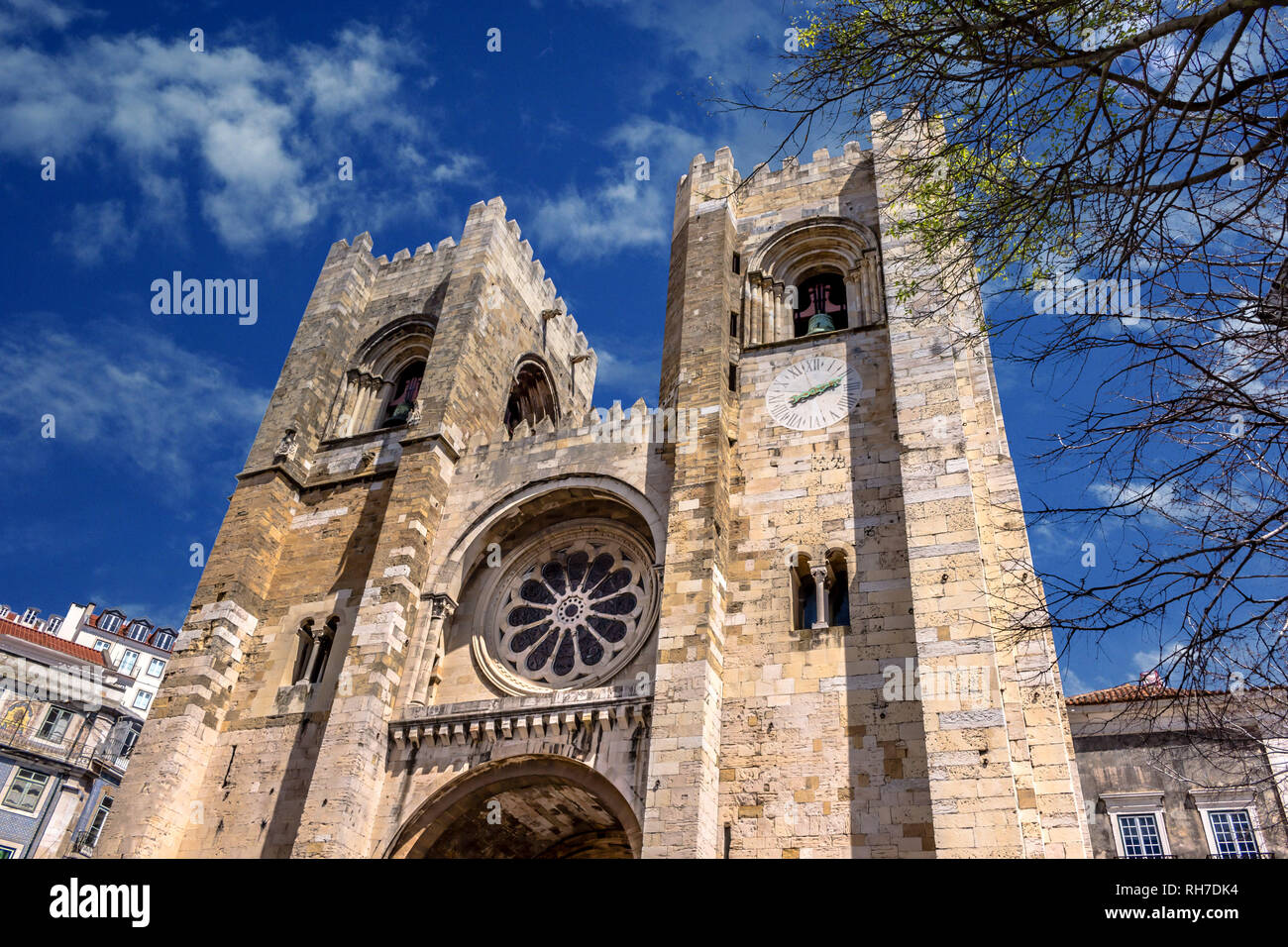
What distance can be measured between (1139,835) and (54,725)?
106 feet

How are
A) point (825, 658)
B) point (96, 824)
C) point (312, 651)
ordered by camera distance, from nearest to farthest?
point (825, 658) → point (312, 651) → point (96, 824)

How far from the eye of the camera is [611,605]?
1508cm

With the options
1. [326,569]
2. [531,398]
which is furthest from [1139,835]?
[326,569]

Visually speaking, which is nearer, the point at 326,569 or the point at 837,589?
the point at 837,589

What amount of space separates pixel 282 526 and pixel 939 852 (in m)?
12.4

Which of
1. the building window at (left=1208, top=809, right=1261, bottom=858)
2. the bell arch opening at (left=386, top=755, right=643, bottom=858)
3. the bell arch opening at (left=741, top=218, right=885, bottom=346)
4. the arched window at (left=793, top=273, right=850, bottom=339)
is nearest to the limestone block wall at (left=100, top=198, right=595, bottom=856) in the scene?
the bell arch opening at (left=386, top=755, right=643, bottom=858)

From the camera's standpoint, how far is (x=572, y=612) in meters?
15.2

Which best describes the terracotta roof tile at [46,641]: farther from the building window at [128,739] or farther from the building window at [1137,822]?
the building window at [1137,822]

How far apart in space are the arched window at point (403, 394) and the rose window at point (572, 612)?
18.0 ft

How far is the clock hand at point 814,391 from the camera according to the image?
1520 centimetres

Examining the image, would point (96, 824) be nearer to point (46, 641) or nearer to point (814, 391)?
point (46, 641)

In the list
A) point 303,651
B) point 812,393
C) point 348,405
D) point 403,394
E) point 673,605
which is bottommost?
point 673,605

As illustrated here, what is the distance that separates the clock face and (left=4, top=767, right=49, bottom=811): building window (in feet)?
92.7

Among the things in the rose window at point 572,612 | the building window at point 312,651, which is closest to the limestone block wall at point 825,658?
the rose window at point 572,612
